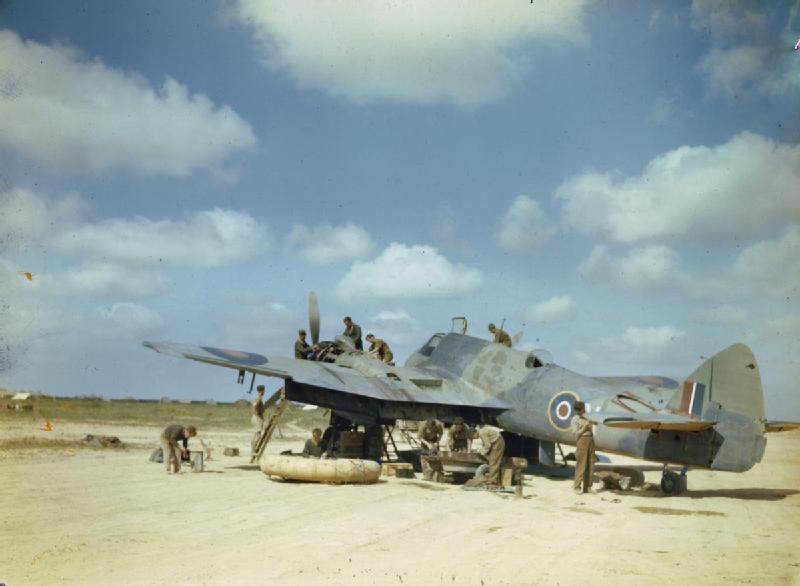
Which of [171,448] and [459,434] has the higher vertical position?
[459,434]

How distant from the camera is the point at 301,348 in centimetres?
2025

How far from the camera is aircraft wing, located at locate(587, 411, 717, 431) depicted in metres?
13.2

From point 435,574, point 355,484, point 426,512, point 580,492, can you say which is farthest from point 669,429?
point 435,574

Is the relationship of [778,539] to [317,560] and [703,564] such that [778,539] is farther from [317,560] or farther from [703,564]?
[317,560]

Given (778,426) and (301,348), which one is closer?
(778,426)

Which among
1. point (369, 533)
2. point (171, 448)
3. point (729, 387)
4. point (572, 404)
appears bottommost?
point (369, 533)

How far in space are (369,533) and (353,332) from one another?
38.3 feet

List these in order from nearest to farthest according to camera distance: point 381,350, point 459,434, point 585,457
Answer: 1. point 585,457
2. point 459,434
3. point 381,350

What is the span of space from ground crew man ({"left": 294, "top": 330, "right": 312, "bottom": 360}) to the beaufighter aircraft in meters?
0.31

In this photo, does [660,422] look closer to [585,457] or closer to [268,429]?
[585,457]

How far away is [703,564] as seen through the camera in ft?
26.0

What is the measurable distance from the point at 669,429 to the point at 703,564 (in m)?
6.12

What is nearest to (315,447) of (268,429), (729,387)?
(268,429)

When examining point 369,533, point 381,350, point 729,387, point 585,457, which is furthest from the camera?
point 381,350
